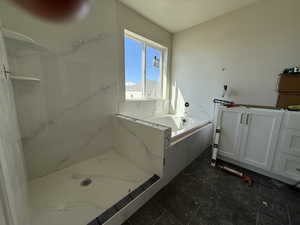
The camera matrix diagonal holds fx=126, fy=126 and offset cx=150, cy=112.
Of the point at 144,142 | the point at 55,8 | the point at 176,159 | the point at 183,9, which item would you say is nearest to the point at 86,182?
the point at 144,142

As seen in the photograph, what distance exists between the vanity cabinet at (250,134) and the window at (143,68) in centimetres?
148

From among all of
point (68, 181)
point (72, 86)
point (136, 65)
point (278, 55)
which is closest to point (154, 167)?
point (68, 181)

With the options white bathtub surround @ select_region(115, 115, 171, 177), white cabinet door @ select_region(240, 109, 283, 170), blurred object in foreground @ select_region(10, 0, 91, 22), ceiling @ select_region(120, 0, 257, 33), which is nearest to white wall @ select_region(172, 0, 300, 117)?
ceiling @ select_region(120, 0, 257, 33)

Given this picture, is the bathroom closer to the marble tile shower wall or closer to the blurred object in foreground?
the marble tile shower wall

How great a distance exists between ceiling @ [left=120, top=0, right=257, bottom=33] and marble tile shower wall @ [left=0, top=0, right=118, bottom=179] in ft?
1.72

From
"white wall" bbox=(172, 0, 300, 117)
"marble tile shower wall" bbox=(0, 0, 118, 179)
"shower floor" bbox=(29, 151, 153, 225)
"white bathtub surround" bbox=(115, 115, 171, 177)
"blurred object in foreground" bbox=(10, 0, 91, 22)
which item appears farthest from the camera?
"white wall" bbox=(172, 0, 300, 117)

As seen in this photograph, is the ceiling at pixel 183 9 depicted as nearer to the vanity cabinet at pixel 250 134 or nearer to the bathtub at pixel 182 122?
the vanity cabinet at pixel 250 134

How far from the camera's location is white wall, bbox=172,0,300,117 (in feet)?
5.63

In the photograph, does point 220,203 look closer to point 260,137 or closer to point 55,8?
point 260,137

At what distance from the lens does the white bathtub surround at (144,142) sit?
1396mm

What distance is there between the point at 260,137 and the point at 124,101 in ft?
6.61

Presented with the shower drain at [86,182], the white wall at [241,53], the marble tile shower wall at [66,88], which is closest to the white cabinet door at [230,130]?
the white wall at [241,53]

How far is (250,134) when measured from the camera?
5.46 ft

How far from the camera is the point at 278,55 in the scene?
1762 millimetres
